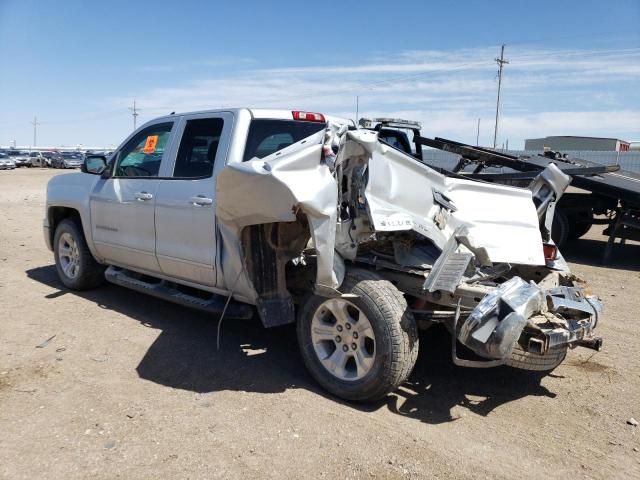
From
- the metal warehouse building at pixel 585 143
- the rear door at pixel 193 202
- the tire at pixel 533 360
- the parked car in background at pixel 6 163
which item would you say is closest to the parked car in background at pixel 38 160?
the parked car in background at pixel 6 163

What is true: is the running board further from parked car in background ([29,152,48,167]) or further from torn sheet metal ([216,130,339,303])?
parked car in background ([29,152,48,167])

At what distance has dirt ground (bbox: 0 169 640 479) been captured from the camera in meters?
3.19

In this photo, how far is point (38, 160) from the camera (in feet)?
169

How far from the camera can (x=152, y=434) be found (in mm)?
3475

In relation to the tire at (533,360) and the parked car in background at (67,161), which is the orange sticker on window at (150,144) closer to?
the tire at (533,360)

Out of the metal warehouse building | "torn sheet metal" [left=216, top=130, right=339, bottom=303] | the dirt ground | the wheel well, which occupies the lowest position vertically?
the dirt ground

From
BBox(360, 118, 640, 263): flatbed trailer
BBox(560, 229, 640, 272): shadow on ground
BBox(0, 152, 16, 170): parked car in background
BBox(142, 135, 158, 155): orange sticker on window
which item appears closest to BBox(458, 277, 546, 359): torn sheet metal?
BBox(142, 135, 158, 155): orange sticker on window

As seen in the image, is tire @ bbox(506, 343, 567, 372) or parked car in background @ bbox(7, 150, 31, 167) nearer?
tire @ bbox(506, 343, 567, 372)

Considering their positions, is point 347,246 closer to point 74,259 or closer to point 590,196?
point 74,259

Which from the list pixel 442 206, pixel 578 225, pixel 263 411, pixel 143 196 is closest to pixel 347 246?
pixel 442 206

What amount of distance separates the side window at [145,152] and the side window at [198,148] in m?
0.30

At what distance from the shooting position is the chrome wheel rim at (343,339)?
3.82m

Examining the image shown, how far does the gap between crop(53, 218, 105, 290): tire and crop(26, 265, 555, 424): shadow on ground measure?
3.98 feet

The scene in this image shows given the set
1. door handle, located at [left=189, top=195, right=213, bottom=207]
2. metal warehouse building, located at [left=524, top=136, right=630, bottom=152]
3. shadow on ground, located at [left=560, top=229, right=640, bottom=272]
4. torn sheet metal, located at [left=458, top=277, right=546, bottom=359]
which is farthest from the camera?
metal warehouse building, located at [left=524, top=136, right=630, bottom=152]
